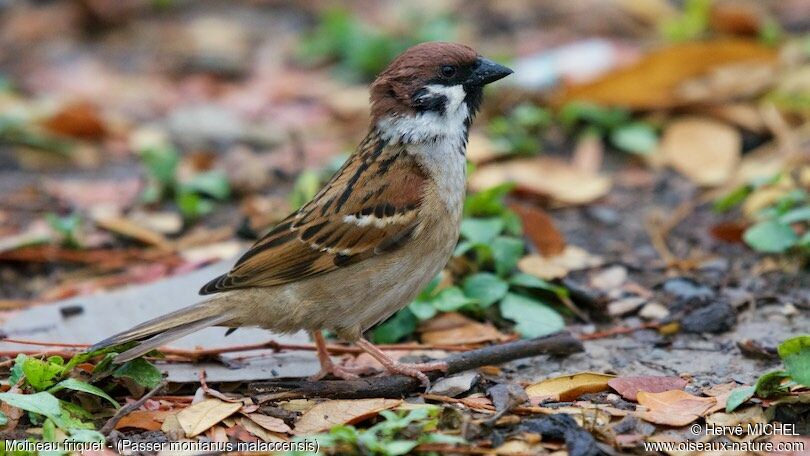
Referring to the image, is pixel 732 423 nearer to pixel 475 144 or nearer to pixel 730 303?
pixel 730 303

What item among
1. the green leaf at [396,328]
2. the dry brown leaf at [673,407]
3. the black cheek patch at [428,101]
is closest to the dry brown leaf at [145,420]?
the green leaf at [396,328]

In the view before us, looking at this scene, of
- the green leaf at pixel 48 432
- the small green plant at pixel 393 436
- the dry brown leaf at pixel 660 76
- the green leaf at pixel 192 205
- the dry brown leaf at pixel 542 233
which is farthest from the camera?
the dry brown leaf at pixel 660 76

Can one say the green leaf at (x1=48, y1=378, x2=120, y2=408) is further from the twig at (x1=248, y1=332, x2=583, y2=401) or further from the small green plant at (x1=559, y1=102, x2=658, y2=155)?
the small green plant at (x1=559, y1=102, x2=658, y2=155)

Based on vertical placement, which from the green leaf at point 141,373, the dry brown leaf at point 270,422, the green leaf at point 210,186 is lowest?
the dry brown leaf at point 270,422

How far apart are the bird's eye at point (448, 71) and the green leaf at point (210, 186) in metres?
2.48

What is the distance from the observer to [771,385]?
13.3 feet

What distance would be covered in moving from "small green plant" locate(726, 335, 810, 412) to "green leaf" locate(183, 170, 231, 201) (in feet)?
→ 12.7

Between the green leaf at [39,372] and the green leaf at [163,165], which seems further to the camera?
the green leaf at [163,165]

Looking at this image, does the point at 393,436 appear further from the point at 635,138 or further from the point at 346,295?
the point at 635,138

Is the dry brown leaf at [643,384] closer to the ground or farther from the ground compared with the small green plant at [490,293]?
closer to the ground

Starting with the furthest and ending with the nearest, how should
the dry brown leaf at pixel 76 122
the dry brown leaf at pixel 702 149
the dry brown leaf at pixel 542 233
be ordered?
1. the dry brown leaf at pixel 76 122
2. the dry brown leaf at pixel 702 149
3. the dry brown leaf at pixel 542 233

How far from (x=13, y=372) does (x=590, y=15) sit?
6964 millimetres

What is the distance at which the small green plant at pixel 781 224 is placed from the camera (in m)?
5.44

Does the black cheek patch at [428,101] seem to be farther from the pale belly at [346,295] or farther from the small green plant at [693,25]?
the small green plant at [693,25]
